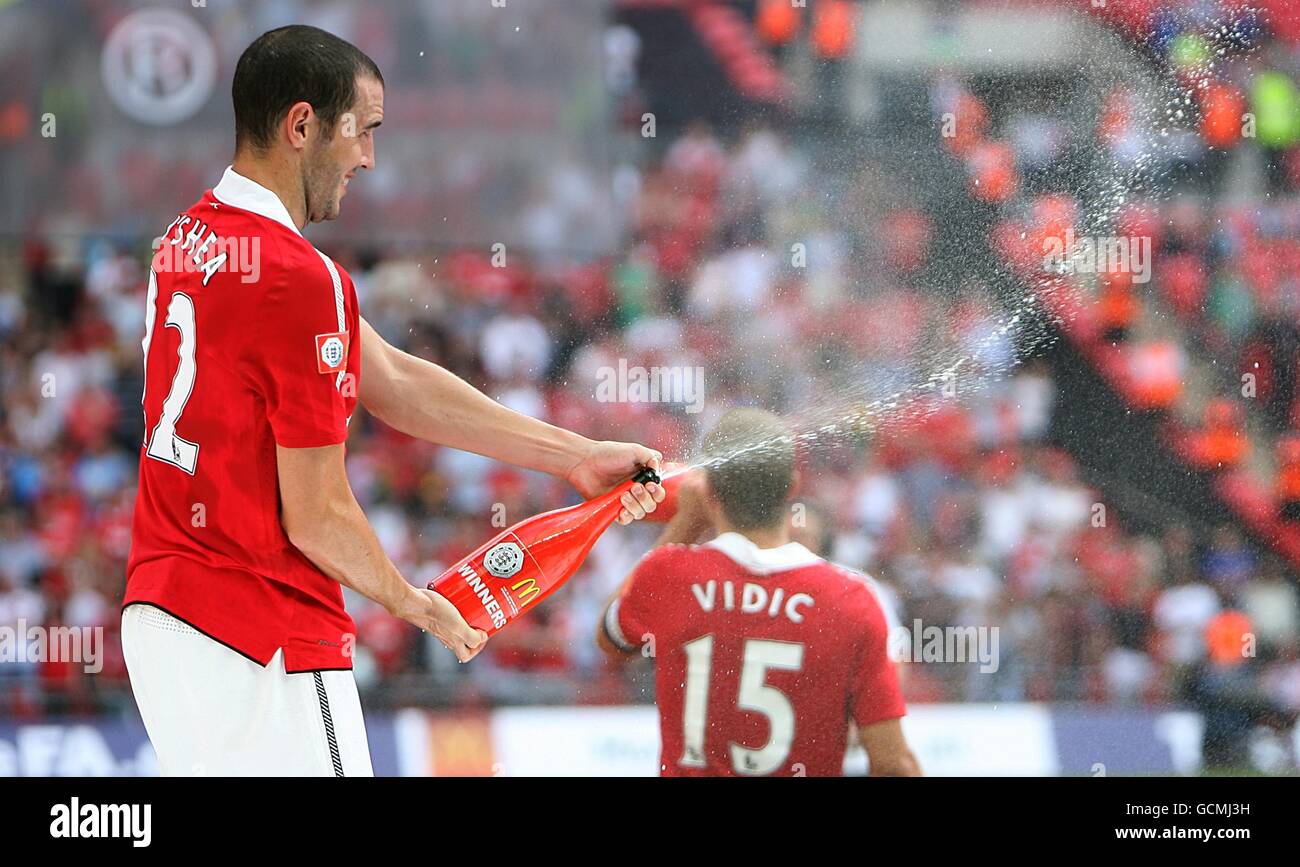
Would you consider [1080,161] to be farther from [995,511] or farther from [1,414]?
[1,414]

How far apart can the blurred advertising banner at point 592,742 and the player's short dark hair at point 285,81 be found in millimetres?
2592

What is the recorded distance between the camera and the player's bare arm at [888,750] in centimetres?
293

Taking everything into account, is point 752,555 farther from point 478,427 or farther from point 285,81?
point 285,81

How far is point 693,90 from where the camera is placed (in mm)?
4887

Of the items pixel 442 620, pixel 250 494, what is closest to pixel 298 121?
pixel 250 494

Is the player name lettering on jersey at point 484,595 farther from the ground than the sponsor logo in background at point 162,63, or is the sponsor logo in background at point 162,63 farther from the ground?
the sponsor logo in background at point 162,63

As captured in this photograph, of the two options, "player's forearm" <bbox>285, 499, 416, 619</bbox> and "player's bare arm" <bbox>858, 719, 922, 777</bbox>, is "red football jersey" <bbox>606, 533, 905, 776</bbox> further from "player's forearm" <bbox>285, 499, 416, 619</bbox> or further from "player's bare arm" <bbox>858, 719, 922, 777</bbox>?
"player's forearm" <bbox>285, 499, 416, 619</bbox>

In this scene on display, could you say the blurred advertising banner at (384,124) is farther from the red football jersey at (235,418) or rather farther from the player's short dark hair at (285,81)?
the red football jersey at (235,418)

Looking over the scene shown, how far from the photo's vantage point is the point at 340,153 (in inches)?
94.8

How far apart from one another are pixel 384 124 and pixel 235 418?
3.13 metres

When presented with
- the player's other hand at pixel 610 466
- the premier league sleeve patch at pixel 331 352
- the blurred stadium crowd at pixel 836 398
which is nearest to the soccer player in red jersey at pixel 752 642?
the player's other hand at pixel 610 466

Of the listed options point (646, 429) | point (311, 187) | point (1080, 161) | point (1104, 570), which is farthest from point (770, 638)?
point (1104, 570)

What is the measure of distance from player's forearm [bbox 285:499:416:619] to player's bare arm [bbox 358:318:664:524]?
0.46m

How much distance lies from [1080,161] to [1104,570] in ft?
4.99
